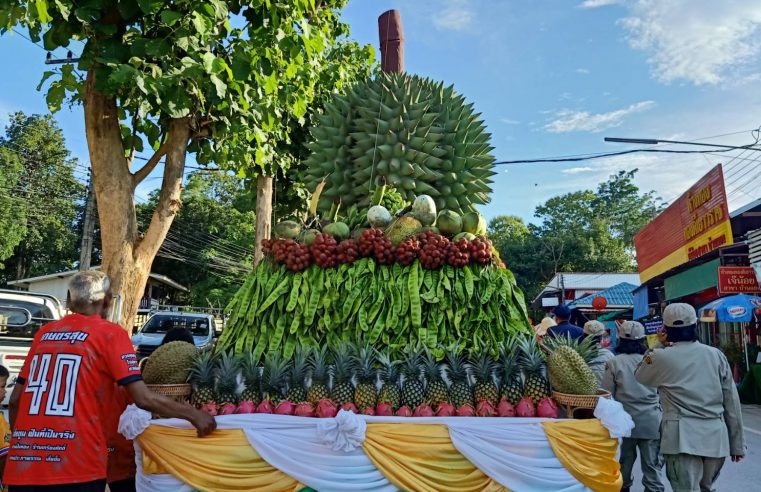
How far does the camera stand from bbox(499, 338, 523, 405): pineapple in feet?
10.1

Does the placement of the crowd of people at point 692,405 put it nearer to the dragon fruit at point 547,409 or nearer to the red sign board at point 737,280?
the dragon fruit at point 547,409

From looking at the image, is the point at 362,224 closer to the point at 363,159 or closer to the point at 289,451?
the point at 363,159

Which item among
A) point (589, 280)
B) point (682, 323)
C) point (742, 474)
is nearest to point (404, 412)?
point (682, 323)

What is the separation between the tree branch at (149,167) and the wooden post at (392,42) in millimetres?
2490

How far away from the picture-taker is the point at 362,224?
413cm

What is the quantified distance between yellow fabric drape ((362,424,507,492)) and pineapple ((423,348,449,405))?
0.23 m

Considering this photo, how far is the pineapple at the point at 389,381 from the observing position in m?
3.07

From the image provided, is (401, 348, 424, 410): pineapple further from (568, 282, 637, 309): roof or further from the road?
(568, 282, 637, 309): roof

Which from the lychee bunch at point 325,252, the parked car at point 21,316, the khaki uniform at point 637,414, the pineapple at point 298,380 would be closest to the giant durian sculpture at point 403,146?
the lychee bunch at point 325,252

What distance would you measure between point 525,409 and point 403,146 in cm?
232

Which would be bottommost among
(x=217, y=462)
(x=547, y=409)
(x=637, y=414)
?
(x=637, y=414)

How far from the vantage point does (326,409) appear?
298cm

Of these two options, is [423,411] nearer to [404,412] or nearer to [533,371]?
[404,412]

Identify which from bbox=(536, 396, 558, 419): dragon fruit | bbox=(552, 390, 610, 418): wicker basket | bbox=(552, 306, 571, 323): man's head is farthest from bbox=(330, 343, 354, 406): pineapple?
bbox=(552, 306, 571, 323): man's head
